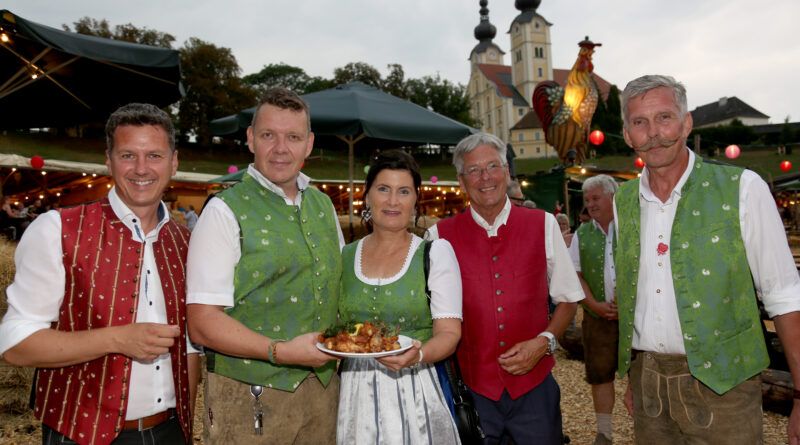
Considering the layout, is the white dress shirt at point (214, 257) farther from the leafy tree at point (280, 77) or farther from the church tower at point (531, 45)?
the church tower at point (531, 45)

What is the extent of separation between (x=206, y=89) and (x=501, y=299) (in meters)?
42.2

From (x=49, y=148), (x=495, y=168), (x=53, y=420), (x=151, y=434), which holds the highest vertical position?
(x=49, y=148)

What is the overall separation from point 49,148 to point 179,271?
115 ft

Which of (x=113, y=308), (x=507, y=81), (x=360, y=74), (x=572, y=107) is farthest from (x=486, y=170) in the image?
(x=507, y=81)

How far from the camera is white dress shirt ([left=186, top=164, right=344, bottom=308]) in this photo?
6.45ft

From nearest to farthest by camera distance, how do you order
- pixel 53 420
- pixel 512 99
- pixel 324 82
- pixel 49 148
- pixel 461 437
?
pixel 53 420, pixel 461 437, pixel 49 148, pixel 324 82, pixel 512 99

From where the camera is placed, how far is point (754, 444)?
2.15 meters

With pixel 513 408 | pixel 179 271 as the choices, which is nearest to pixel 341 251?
pixel 179 271

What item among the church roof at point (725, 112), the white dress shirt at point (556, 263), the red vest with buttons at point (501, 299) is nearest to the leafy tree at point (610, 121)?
the church roof at point (725, 112)

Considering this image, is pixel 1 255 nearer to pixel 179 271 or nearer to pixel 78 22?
pixel 179 271

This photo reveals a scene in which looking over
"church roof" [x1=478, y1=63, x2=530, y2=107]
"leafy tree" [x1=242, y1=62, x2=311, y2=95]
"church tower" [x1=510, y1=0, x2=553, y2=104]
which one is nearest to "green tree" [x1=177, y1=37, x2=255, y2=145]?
"leafy tree" [x1=242, y1=62, x2=311, y2=95]

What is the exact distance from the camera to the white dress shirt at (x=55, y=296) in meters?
1.77

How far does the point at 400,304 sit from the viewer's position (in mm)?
2328

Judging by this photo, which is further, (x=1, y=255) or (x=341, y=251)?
(x=1, y=255)
